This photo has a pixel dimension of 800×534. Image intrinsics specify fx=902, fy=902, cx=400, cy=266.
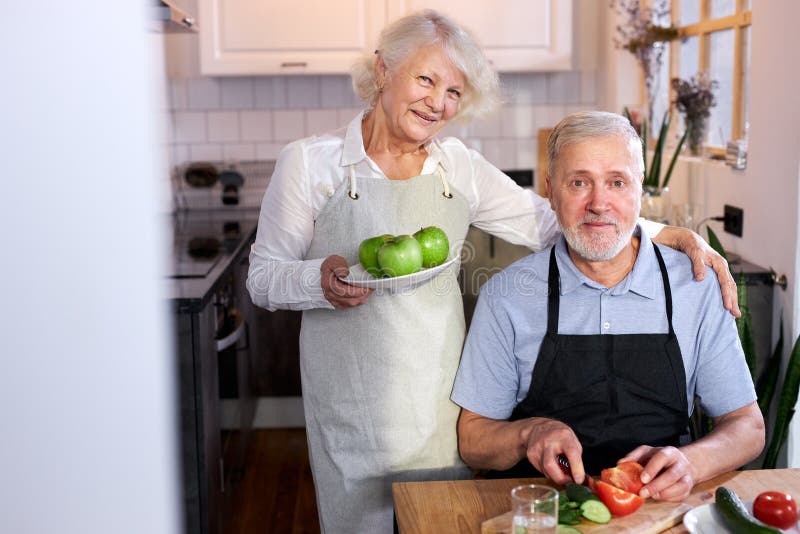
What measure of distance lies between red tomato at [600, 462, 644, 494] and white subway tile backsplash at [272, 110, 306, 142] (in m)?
3.35

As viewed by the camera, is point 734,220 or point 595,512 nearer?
point 595,512

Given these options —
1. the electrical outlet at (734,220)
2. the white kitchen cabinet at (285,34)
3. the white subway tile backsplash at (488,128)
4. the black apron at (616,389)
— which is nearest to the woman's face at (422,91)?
the black apron at (616,389)

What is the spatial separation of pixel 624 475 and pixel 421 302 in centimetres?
63

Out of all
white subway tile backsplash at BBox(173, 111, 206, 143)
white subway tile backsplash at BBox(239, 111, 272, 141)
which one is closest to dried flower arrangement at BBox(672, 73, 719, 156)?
white subway tile backsplash at BBox(239, 111, 272, 141)

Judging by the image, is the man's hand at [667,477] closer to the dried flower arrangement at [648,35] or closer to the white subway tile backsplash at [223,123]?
the dried flower arrangement at [648,35]

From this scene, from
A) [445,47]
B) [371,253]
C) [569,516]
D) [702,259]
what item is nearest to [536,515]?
[569,516]

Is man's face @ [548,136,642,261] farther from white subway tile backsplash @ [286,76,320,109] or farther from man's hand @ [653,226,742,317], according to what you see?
white subway tile backsplash @ [286,76,320,109]

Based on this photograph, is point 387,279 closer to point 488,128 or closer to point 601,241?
point 601,241

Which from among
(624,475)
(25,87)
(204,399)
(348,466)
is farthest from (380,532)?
(25,87)

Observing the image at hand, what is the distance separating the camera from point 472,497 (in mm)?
1480

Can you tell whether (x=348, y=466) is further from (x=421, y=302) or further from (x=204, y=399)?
(x=204, y=399)

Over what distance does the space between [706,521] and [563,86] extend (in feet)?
11.6

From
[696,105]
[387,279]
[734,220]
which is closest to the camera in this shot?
[387,279]

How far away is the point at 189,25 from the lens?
3.24m
